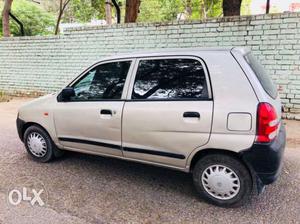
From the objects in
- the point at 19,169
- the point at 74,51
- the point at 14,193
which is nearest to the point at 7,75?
the point at 74,51

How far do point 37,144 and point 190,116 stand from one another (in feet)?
8.36

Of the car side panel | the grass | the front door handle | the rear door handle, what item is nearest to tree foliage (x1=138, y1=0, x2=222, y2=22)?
the grass

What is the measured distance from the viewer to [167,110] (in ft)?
10.2

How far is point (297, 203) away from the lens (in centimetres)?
312

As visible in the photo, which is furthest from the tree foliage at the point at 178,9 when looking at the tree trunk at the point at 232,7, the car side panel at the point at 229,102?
the car side panel at the point at 229,102

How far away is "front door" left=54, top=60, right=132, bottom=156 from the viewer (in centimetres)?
351

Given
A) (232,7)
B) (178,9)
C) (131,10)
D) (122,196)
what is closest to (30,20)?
(131,10)

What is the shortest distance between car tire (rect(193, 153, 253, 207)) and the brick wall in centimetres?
406

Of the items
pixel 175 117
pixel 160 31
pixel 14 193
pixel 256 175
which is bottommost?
pixel 14 193

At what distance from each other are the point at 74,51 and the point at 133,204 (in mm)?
6846

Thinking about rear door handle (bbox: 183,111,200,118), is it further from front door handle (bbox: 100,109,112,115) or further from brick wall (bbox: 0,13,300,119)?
brick wall (bbox: 0,13,300,119)

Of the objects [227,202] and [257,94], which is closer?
[257,94]

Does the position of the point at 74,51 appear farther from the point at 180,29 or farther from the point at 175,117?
the point at 175,117

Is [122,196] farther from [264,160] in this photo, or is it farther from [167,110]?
[264,160]
